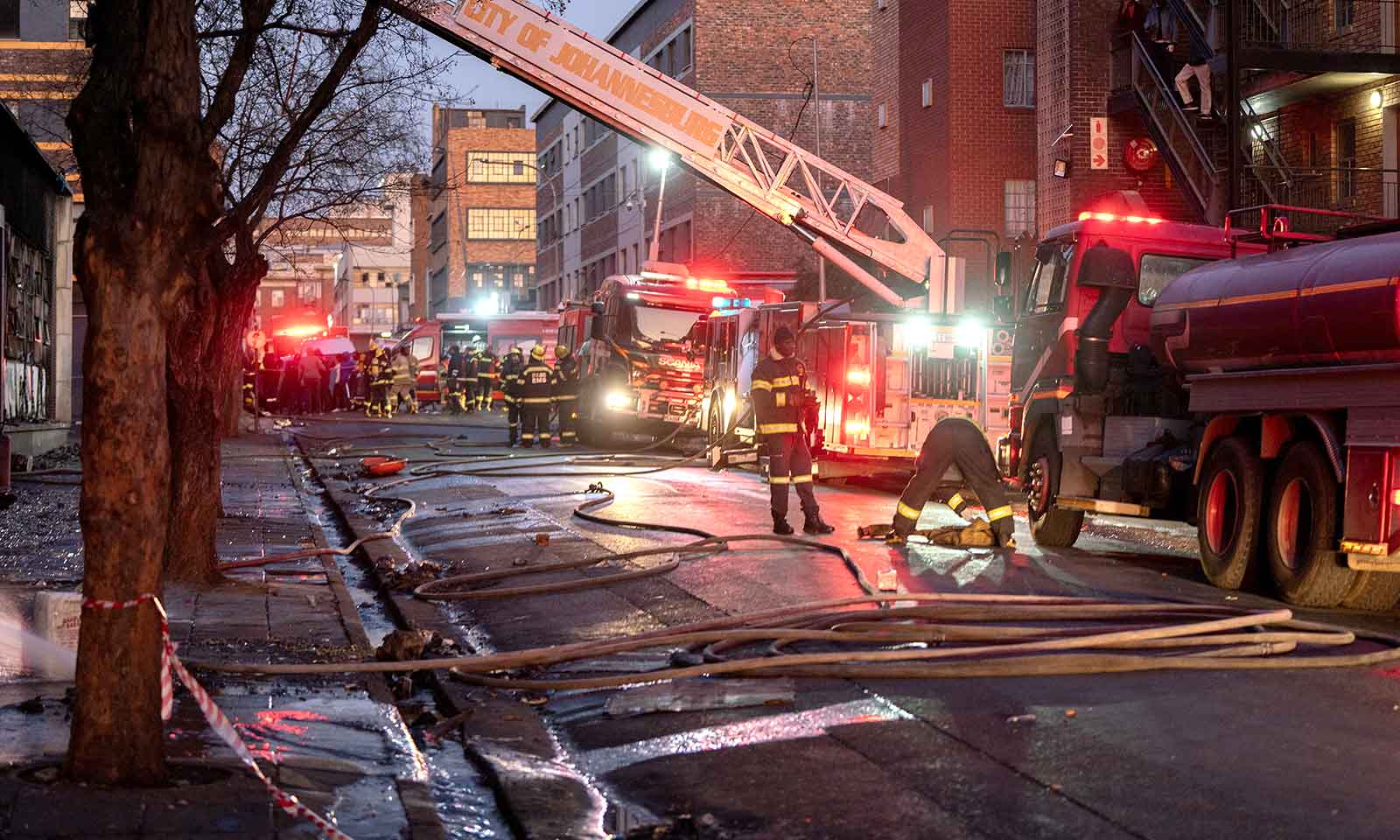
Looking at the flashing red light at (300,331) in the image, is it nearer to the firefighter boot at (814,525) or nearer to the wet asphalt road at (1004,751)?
the firefighter boot at (814,525)

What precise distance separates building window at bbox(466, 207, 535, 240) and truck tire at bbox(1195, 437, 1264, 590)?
9943cm

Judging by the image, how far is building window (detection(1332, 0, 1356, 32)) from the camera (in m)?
26.6

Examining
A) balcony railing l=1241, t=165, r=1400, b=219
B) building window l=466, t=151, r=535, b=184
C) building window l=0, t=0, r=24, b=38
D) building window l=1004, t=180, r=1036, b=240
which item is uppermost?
building window l=466, t=151, r=535, b=184

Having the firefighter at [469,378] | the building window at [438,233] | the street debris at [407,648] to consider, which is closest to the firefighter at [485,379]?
the firefighter at [469,378]

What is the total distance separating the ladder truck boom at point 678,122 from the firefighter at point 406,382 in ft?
87.3

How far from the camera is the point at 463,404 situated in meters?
51.0

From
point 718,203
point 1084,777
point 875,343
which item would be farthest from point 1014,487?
point 718,203

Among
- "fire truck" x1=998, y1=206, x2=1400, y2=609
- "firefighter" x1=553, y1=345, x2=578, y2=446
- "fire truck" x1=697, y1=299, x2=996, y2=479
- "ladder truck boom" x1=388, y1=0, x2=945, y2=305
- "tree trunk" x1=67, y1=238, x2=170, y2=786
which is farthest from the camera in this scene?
"firefighter" x1=553, y1=345, x2=578, y2=446

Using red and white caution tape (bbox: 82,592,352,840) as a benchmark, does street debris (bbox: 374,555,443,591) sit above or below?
below

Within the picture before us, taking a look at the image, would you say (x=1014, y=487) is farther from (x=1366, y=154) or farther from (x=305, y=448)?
(x=305, y=448)

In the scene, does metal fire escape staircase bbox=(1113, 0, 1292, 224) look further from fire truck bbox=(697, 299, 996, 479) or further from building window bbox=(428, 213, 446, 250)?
building window bbox=(428, 213, 446, 250)

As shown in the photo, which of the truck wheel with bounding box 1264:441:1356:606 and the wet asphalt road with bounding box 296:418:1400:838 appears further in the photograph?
the truck wheel with bounding box 1264:441:1356:606

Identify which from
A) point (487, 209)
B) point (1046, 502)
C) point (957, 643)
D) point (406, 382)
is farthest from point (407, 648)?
point (487, 209)

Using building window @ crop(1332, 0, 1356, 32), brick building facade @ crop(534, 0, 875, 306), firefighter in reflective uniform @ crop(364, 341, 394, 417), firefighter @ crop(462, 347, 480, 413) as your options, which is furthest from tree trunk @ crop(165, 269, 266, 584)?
brick building facade @ crop(534, 0, 875, 306)
